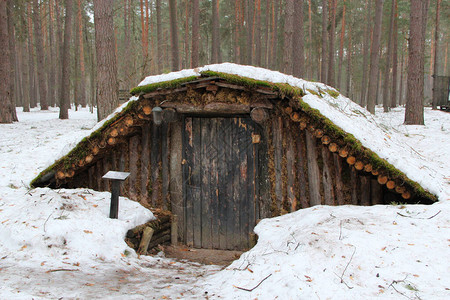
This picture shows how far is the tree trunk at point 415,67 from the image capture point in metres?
9.63

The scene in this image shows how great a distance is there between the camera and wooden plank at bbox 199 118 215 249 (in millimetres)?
5641

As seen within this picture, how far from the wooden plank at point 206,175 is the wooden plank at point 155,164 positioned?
0.84 m

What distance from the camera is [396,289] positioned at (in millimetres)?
2604

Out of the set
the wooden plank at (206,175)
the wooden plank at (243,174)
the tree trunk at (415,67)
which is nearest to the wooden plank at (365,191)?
the wooden plank at (243,174)

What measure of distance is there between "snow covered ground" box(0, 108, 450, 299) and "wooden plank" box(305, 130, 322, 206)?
449 mm

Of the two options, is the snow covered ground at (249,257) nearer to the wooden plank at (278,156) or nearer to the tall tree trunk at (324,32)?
the wooden plank at (278,156)

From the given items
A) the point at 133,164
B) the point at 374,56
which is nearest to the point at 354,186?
the point at 133,164

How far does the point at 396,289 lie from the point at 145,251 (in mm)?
3508

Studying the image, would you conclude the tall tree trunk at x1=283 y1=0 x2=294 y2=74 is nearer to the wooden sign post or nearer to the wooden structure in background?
the wooden structure in background

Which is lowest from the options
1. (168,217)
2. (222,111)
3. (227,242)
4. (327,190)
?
(227,242)

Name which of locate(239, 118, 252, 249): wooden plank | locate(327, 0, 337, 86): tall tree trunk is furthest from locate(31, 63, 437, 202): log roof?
locate(327, 0, 337, 86): tall tree trunk

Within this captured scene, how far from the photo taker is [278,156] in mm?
5242

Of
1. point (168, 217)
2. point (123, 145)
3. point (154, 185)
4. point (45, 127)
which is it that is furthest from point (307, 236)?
point (45, 127)

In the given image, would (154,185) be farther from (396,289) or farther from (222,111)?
(396,289)
